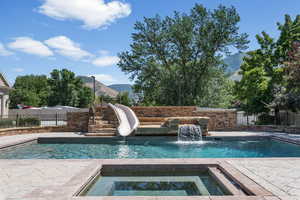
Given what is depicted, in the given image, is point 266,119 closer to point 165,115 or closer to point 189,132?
point 165,115

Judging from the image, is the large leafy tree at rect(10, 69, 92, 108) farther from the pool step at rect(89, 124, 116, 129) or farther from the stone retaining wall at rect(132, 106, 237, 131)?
the pool step at rect(89, 124, 116, 129)

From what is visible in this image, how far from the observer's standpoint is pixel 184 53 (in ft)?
74.3

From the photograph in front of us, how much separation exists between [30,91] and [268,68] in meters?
49.9

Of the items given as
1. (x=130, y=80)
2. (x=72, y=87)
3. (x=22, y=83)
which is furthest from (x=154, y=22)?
(x=22, y=83)

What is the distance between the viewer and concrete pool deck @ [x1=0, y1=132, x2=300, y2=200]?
3744 mm

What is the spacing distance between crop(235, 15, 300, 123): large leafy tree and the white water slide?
28.9ft

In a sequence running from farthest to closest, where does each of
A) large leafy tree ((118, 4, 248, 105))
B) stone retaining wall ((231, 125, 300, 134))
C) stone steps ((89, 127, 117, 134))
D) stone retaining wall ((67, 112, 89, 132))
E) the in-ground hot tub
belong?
large leafy tree ((118, 4, 248, 105)) < stone retaining wall ((67, 112, 89, 132)) < stone retaining wall ((231, 125, 300, 134)) < stone steps ((89, 127, 117, 134)) < the in-ground hot tub

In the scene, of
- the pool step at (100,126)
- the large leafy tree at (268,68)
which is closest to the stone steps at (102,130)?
the pool step at (100,126)

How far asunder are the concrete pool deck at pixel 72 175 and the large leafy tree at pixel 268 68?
11896 mm

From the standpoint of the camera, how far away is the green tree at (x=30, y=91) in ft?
164

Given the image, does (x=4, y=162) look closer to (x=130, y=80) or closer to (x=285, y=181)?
(x=285, y=181)

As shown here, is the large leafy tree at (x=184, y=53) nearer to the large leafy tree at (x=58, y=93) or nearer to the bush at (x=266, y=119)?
the bush at (x=266, y=119)

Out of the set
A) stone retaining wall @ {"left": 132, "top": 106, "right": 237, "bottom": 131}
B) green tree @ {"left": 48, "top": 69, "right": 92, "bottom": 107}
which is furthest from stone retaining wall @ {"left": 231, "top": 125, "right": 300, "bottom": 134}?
green tree @ {"left": 48, "top": 69, "right": 92, "bottom": 107}

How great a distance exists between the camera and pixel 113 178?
5.29m
